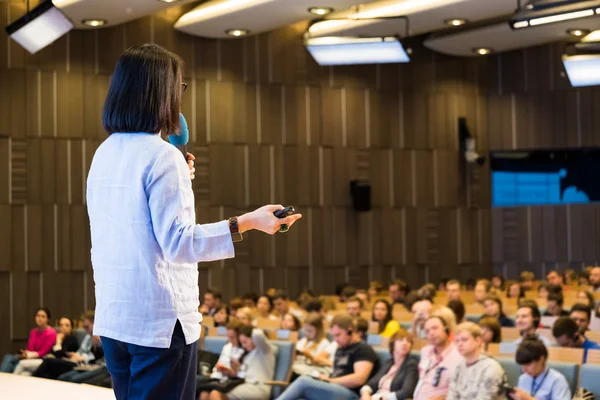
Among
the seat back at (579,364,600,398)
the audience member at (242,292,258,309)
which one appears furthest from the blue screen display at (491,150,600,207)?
the seat back at (579,364,600,398)

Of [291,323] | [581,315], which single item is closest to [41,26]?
[291,323]

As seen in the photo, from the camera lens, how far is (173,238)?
1976 mm

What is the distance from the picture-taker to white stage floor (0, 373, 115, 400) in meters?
2.89

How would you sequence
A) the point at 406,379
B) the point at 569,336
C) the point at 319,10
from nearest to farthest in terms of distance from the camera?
the point at 406,379 → the point at 569,336 → the point at 319,10

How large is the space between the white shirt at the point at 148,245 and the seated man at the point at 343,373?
227 inches

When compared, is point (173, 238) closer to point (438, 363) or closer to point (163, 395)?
point (163, 395)

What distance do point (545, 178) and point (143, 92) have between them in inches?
717

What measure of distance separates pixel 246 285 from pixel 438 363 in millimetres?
9639

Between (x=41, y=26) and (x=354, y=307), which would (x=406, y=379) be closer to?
(x=354, y=307)

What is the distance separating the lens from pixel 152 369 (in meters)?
2.00

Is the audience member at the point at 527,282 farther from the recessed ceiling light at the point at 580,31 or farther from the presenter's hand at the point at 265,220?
the presenter's hand at the point at 265,220

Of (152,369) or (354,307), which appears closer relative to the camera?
(152,369)

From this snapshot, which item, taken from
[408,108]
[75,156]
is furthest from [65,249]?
[408,108]

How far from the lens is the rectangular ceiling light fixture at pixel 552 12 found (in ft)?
39.5
